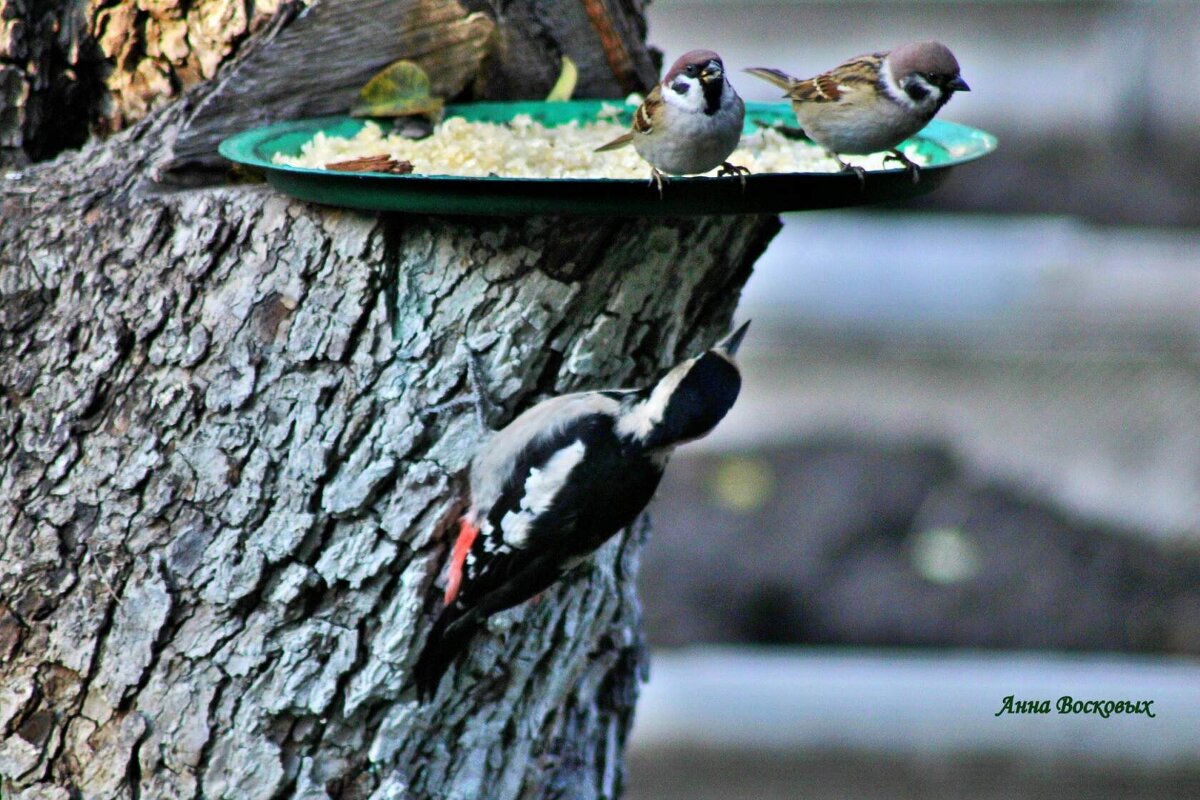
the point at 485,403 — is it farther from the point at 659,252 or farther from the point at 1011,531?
the point at 1011,531

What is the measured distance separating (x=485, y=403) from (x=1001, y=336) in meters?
2.27

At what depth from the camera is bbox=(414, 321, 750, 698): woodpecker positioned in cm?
214

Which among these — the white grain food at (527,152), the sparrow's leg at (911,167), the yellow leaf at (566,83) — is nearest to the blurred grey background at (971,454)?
the yellow leaf at (566,83)

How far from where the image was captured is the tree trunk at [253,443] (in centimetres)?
210

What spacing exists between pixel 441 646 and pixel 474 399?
1.49 ft

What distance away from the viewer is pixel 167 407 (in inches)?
84.5

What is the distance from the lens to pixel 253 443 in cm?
214

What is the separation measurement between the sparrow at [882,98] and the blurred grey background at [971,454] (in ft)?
5.64

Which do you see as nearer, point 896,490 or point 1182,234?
point 1182,234

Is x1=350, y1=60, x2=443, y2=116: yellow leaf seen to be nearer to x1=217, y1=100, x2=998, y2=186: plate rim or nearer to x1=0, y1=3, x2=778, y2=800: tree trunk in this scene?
x1=217, y1=100, x2=998, y2=186: plate rim

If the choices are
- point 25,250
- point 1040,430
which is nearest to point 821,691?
point 1040,430

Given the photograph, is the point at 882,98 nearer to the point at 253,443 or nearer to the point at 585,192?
the point at 585,192

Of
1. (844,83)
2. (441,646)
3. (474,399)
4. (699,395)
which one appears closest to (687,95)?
(844,83)

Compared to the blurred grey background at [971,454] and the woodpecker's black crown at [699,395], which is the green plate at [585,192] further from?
the blurred grey background at [971,454]
